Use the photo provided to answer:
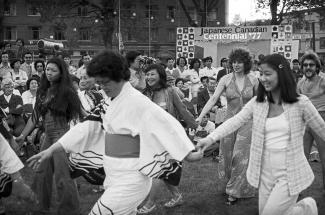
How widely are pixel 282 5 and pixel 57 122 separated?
114ft

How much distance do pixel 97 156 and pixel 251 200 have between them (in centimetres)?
298

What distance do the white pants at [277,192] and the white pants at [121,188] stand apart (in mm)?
1156

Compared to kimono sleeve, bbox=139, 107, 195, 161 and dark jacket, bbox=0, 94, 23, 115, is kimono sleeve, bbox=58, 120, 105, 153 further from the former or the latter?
dark jacket, bbox=0, 94, 23, 115

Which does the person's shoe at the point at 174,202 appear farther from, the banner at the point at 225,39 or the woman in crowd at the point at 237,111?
the banner at the point at 225,39

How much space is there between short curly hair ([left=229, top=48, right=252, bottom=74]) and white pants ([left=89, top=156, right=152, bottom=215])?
303cm

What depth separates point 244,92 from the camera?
6461 millimetres

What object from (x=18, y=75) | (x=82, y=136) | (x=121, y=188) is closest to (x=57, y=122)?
(x=82, y=136)

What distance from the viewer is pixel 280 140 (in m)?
4.35

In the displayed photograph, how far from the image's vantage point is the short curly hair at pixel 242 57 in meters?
6.42

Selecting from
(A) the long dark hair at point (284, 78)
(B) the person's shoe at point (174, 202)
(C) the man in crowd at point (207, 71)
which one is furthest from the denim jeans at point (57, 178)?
(C) the man in crowd at point (207, 71)

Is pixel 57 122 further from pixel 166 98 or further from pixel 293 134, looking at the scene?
pixel 293 134

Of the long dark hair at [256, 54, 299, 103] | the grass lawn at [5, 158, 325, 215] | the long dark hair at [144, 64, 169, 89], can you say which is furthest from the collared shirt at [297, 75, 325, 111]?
the long dark hair at [256, 54, 299, 103]

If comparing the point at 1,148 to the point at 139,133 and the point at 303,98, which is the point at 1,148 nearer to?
the point at 139,133

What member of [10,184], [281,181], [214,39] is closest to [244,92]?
[281,181]
